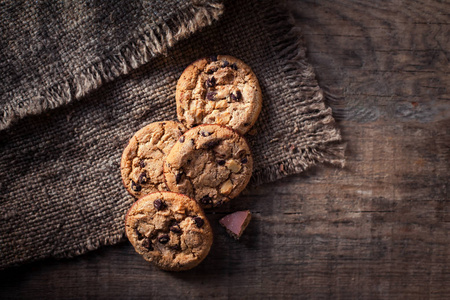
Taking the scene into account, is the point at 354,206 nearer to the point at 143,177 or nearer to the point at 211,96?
the point at 211,96

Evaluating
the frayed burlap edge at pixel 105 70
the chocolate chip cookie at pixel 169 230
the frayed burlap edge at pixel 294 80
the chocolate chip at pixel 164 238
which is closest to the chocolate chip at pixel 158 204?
the chocolate chip cookie at pixel 169 230

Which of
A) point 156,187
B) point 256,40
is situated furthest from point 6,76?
point 256,40

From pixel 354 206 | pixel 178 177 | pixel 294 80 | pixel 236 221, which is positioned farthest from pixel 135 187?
pixel 354 206

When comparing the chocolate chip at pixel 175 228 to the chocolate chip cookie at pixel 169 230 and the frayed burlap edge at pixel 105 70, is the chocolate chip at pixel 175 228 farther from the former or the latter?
the frayed burlap edge at pixel 105 70

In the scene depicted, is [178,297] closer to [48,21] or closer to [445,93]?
[48,21]

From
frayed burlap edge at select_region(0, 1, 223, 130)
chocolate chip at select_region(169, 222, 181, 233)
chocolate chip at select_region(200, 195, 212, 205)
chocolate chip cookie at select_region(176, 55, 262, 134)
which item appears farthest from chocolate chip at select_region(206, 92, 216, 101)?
chocolate chip at select_region(169, 222, 181, 233)

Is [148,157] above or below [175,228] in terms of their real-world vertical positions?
above
